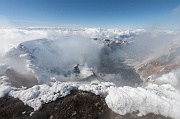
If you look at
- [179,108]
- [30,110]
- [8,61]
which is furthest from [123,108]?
[8,61]

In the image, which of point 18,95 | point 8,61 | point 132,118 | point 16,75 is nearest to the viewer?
point 132,118

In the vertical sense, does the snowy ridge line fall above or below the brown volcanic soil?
above

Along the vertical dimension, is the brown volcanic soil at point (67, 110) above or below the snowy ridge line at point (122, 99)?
below

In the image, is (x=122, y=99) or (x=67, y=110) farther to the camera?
(x=122, y=99)

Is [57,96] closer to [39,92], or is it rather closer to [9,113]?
[39,92]

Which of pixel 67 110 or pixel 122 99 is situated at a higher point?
pixel 122 99

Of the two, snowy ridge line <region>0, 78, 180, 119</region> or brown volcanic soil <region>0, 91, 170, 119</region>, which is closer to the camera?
brown volcanic soil <region>0, 91, 170, 119</region>

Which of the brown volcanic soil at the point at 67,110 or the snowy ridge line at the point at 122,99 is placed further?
the snowy ridge line at the point at 122,99

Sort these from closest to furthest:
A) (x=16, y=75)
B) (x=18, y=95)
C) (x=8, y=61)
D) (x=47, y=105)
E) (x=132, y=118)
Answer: (x=132, y=118)
(x=47, y=105)
(x=18, y=95)
(x=16, y=75)
(x=8, y=61)
